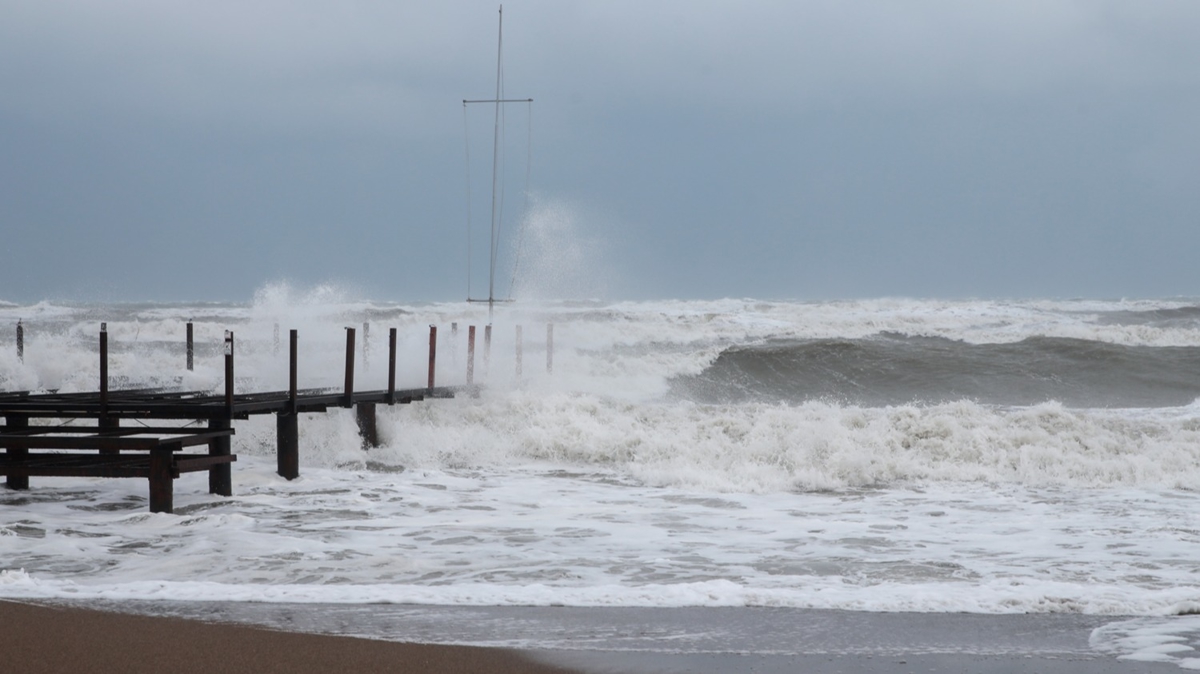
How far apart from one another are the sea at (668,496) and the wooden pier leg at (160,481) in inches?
14.0

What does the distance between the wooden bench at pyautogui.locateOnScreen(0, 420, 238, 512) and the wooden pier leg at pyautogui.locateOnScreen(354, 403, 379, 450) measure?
3.77 m

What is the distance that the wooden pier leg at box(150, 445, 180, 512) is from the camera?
358 inches

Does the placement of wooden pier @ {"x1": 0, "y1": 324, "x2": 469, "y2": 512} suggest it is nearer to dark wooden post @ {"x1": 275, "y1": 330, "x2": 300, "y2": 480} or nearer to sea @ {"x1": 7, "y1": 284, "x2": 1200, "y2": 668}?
dark wooden post @ {"x1": 275, "y1": 330, "x2": 300, "y2": 480}

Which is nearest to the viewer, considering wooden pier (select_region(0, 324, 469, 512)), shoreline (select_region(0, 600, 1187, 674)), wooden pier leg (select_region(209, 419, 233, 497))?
shoreline (select_region(0, 600, 1187, 674))

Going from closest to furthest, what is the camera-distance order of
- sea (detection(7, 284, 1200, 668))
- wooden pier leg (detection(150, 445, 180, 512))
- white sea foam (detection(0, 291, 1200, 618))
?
sea (detection(7, 284, 1200, 668)) < white sea foam (detection(0, 291, 1200, 618)) < wooden pier leg (detection(150, 445, 180, 512))

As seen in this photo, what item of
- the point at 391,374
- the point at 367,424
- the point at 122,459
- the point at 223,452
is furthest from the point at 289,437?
the point at 391,374

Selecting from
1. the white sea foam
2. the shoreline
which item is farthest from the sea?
the shoreline

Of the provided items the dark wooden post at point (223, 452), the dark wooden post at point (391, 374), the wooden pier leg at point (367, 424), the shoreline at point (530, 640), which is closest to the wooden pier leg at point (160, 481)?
the dark wooden post at point (223, 452)

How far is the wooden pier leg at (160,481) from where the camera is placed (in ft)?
29.9

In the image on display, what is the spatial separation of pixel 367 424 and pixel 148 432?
3927mm

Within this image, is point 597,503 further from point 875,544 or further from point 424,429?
point 424,429

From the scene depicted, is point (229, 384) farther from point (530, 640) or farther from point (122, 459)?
point (530, 640)

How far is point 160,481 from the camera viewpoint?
30.0ft

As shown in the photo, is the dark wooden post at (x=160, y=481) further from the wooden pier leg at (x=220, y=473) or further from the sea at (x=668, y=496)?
the wooden pier leg at (x=220, y=473)
